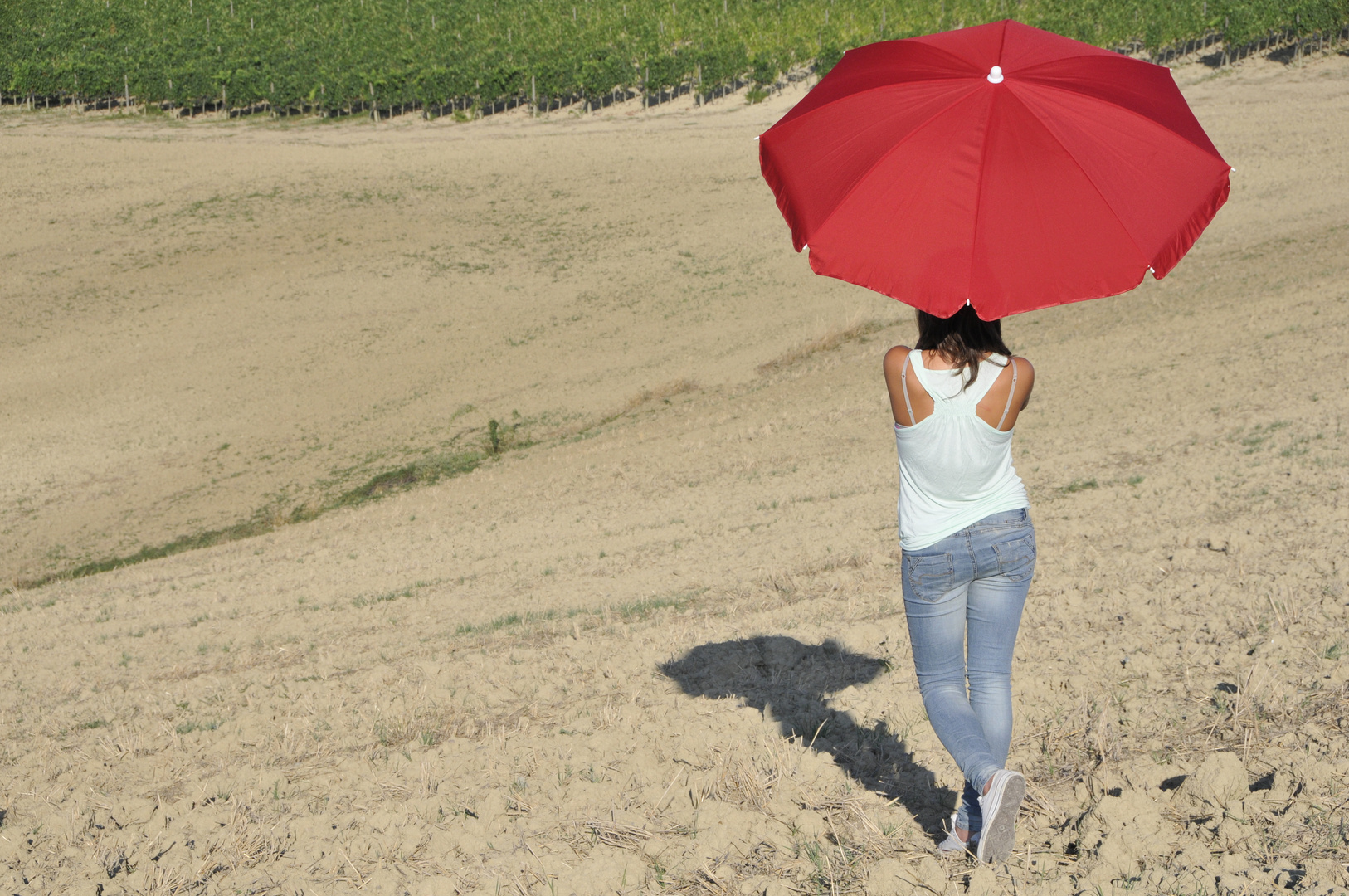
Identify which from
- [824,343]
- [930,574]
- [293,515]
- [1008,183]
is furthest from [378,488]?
[1008,183]

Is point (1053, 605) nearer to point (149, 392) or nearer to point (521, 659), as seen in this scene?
point (521, 659)

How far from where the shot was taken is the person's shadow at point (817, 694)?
186 inches

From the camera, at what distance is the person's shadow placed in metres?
4.71

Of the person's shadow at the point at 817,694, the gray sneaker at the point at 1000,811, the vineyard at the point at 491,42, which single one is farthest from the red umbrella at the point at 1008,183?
the vineyard at the point at 491,42

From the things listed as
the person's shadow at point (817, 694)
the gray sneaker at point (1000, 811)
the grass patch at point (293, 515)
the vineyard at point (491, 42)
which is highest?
the vineyard at point (491, 42)

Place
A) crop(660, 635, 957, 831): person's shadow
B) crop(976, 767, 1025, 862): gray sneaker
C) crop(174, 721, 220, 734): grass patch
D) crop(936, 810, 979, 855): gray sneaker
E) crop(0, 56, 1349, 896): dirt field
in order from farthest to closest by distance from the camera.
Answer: crop(174, 721, 220, 734): grass patch, crop(660, 635, 957, 831): person's shadow, crop(0, 56, 1349, 896): dirt field, crop(936, 810, 979, 855): gray sneaker, crop(976, 767, 1025, 862): gray sneaker

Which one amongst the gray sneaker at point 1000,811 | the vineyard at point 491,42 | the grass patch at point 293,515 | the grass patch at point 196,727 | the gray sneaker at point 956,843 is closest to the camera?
the gray sneaker at point 1000,811

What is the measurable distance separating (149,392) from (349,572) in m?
12.8

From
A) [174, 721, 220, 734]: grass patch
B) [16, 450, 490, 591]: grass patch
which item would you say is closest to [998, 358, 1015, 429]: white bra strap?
[174, 721, 220, 734]: grass patch

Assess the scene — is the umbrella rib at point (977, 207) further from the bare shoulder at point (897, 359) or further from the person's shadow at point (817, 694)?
the person's shadow at point (817, 694)

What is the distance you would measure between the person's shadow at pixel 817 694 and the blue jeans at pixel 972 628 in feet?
2.40

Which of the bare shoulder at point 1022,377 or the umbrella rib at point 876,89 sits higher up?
the umbrella rib at point 876,89

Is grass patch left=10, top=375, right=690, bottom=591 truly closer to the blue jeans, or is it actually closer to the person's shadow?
the person's shadow

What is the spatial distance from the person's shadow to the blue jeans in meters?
0.73
